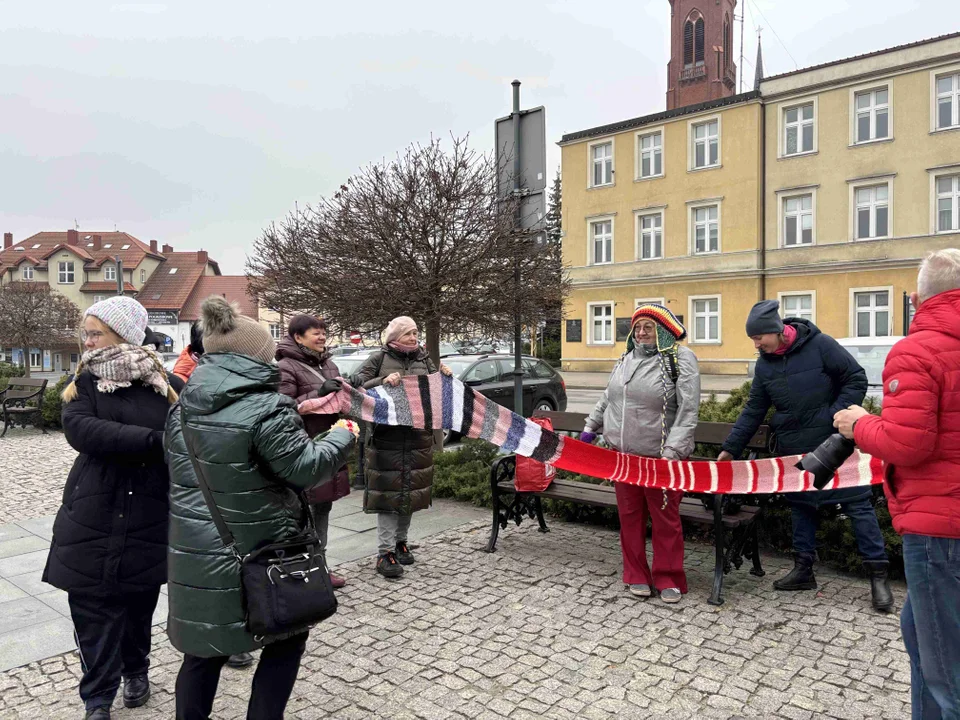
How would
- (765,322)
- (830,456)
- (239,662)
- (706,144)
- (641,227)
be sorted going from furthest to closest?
(641,227) < (706,144) < (765,322) < (239,662) < (830,456)

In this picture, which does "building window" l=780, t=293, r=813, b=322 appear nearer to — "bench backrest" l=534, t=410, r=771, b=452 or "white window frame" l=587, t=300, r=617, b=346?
"white window frame" l=587, t=300, r=617, b=346

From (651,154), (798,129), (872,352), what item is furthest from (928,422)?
(651,154)

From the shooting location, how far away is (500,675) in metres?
3.82

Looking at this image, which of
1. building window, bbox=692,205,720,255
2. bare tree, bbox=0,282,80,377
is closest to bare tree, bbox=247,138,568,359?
building window, bbox=692,205,720,255

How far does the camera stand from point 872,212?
29.8 metres

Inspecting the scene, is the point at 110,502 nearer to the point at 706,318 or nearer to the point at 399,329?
the point at 399,329

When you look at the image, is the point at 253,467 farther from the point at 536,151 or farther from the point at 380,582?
the point at 536,151

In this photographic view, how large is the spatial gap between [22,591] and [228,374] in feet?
13.0

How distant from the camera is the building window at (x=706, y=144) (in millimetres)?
32906

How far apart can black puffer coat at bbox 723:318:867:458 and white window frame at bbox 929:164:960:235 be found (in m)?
28.3

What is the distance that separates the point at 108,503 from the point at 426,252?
20.2 feet

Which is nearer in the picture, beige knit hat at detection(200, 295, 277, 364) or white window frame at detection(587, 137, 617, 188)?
beige knit hat at detection(200, 295, 277, 364)

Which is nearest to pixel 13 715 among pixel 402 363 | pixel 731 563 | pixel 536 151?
pixel 402 363

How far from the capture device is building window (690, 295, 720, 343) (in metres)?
32.8
